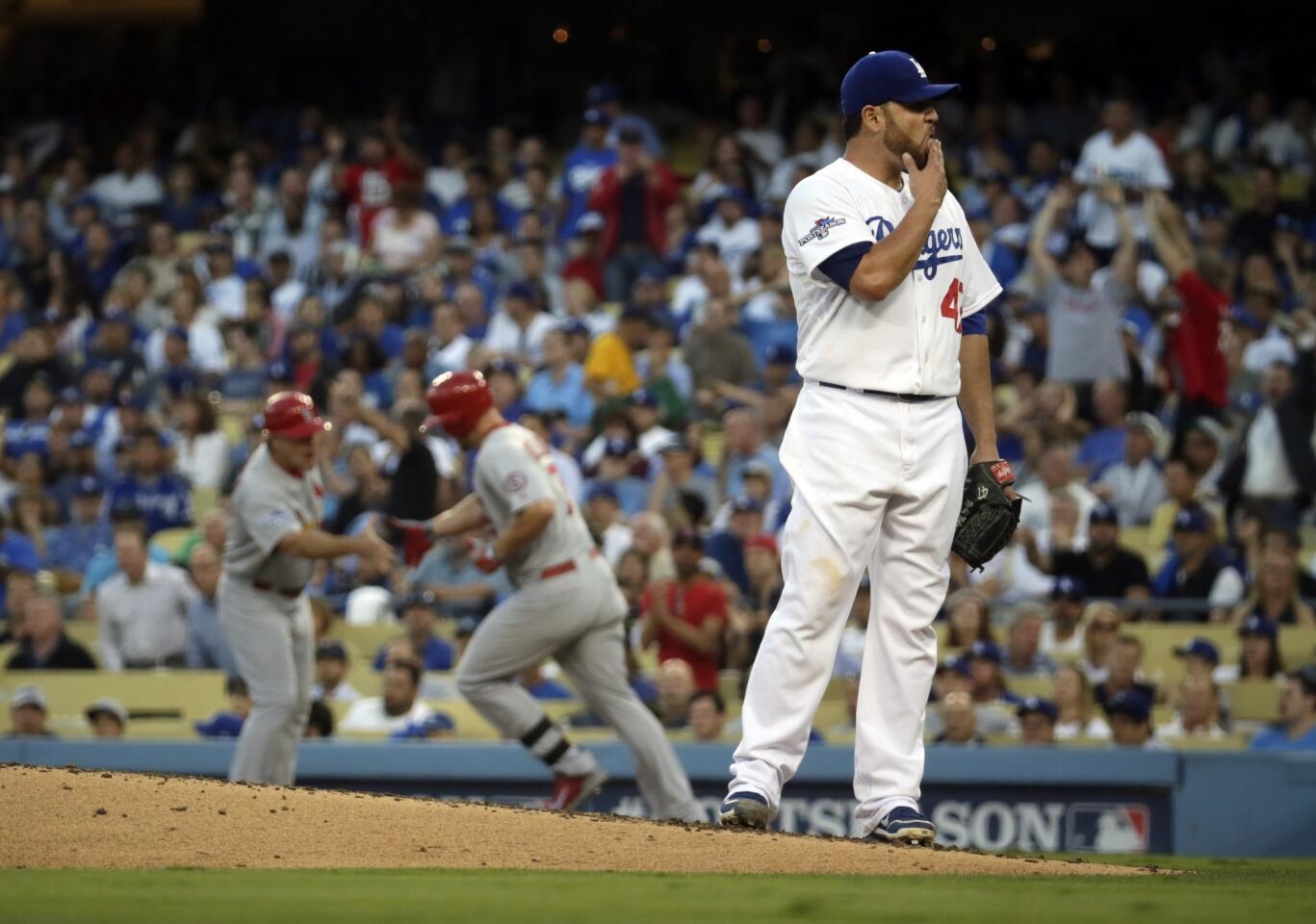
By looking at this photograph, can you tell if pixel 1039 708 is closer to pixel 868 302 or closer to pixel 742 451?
pixel 742 451

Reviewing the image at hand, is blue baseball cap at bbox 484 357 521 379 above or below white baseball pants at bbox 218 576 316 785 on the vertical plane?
above

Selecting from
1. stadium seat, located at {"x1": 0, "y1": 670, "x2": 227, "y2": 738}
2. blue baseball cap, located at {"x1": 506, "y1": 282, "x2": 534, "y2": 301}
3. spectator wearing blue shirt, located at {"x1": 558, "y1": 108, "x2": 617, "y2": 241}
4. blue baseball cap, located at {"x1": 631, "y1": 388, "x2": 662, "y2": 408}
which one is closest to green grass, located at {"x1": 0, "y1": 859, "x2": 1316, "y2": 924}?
stadium seat, located at {"x1": 0, "y1": 670, "x2": 227, "y2": 738}

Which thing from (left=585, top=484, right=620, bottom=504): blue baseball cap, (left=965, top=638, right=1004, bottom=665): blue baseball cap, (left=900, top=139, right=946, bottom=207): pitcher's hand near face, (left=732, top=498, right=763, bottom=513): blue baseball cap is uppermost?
(left=900, top=139, right=946, bottom=207): pitcher's hand near face

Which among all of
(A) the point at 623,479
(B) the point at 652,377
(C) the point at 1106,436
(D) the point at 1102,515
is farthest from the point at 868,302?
(B) the point at 652,377

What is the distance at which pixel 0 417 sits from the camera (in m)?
16.9

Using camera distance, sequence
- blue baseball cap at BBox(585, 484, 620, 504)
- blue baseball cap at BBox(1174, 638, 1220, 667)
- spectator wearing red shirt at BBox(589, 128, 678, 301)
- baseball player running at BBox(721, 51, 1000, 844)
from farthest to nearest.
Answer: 1. spectator wearing red shirt at BBox(589, 128, 678, 301)
2. blue baseball cap at BBox(585, 484, 620, 504)
3. blue baseball cap at BBox(1174, 638, 1220, 667)
4. baseball player running at BBox(721, 51, 1000, 844)

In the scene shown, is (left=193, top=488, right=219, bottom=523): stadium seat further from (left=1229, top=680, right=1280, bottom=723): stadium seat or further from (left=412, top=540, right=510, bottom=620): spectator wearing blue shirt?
(left=1229, top=680, right=1280, bottom=723): stadium seat

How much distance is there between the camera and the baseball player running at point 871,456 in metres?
5.80

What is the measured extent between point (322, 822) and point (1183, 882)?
2.29m

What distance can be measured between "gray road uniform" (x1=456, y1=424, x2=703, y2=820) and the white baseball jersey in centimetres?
321

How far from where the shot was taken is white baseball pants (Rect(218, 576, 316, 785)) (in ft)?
29.6

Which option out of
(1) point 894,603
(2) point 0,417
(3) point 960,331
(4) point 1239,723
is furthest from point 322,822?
(2) point 0,417

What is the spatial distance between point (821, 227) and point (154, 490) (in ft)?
33.3

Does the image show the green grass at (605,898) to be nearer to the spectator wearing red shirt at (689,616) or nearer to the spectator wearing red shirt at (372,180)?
the spectator wearing red shirt at (689,616)
